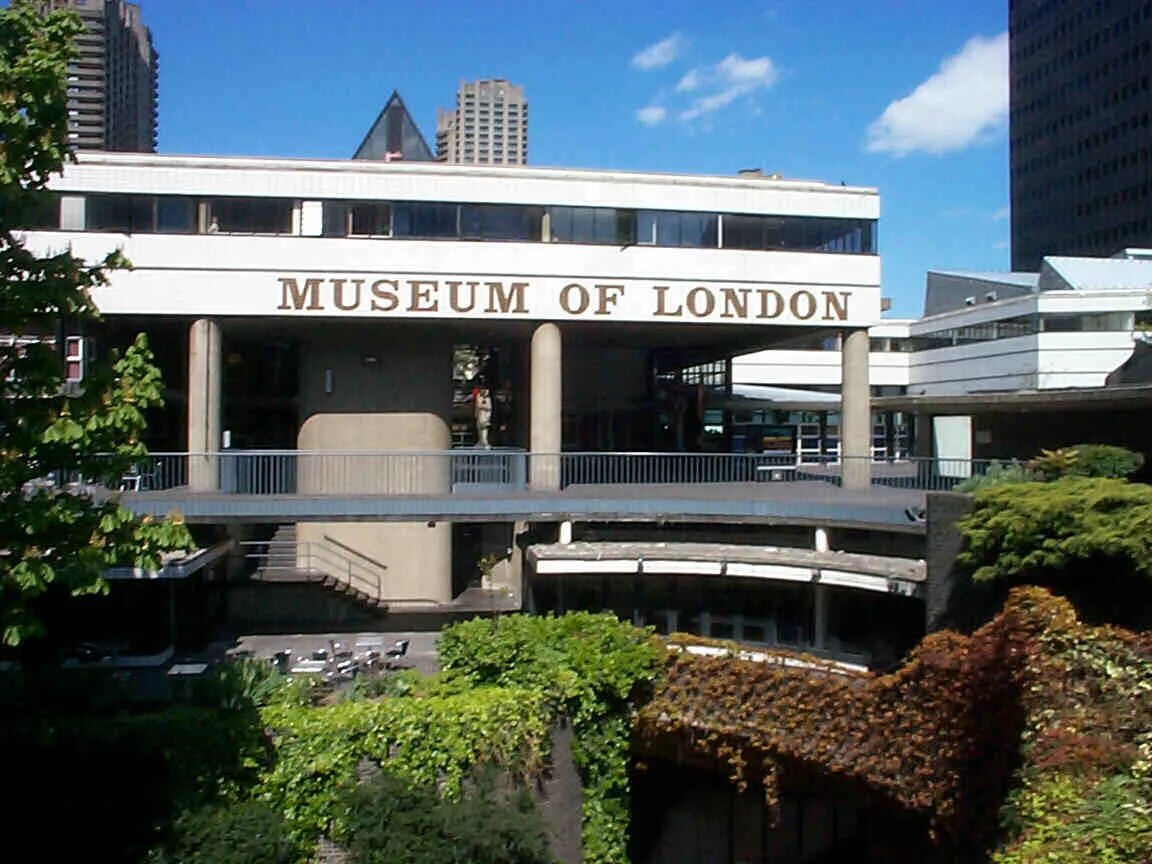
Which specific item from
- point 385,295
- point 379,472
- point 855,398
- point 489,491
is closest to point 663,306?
point 855,398

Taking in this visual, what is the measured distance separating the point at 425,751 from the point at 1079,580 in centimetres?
941

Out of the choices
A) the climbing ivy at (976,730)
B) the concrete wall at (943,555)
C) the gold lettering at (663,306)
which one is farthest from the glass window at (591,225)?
the climbing ivy at (976,730)

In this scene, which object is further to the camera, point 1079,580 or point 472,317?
point 472,317

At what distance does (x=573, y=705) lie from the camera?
15352mm

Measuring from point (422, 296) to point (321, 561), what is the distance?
23.4 ft

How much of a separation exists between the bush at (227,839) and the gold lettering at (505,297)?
1532 centimetres

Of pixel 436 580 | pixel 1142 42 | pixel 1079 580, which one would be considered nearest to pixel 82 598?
pixel 436 580

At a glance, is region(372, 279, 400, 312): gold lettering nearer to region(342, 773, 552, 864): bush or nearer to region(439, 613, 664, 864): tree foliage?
region(439, 613, 664, 864): tree foliage

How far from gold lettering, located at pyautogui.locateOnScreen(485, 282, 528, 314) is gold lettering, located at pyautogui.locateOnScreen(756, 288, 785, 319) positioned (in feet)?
19.6

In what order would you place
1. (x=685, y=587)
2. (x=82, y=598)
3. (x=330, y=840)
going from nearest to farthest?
(x=330, y=840)
(x=82, y=598)
(x=685, y=587)

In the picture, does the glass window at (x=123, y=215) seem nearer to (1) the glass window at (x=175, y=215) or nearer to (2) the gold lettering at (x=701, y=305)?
(1) the glass window at (x=175, y=215)

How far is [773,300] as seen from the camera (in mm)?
27188

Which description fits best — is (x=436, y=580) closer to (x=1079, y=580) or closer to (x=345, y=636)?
(x=345, y=636)

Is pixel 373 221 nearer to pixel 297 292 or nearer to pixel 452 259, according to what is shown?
pixel 452 259
